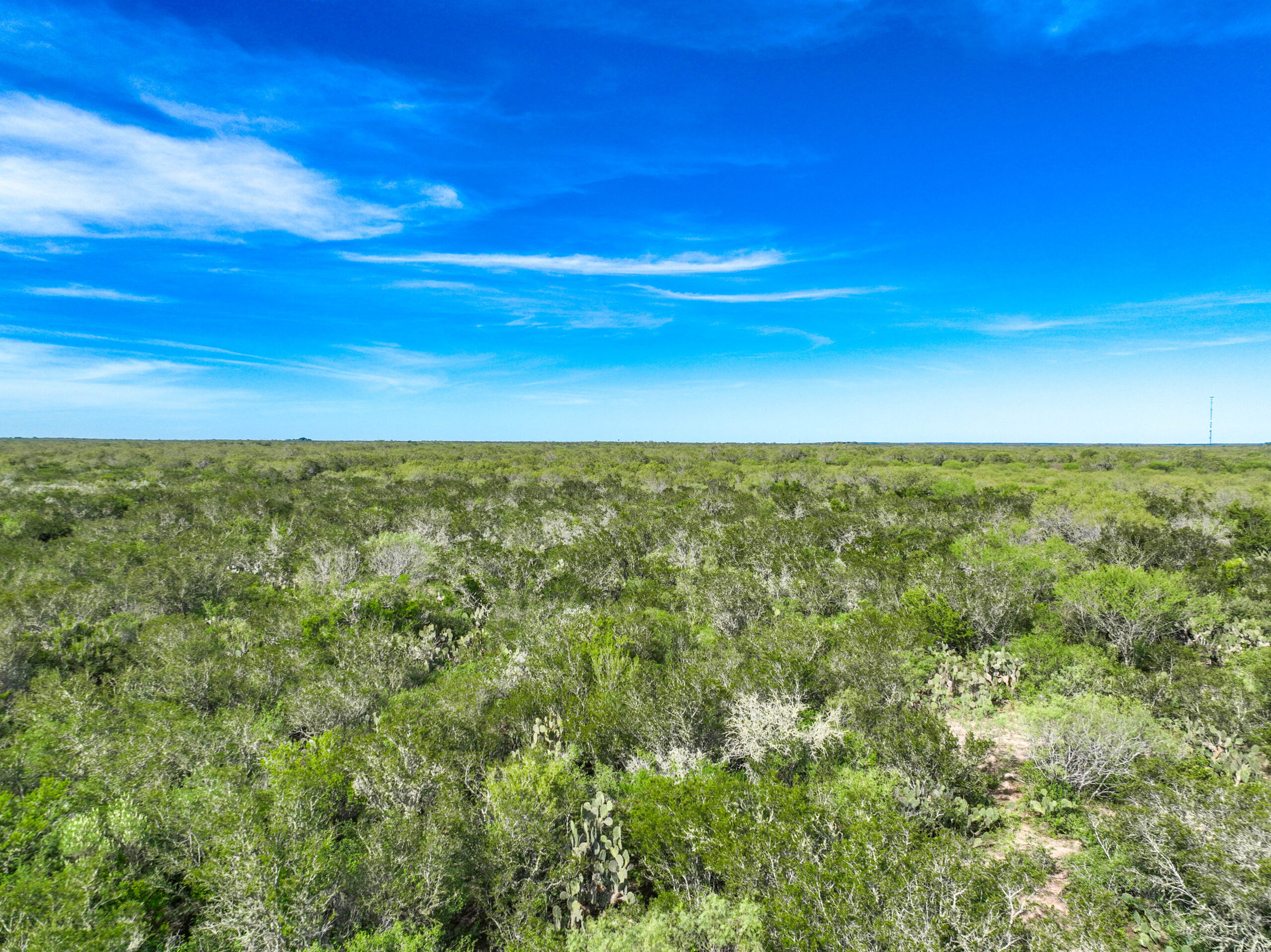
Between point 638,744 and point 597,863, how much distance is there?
408 centimetres

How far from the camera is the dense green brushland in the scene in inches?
373

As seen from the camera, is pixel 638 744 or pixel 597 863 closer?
pixel 597 863

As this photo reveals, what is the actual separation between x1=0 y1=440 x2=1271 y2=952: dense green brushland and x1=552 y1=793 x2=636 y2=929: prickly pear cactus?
8 cm

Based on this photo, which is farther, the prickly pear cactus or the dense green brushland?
the prickly pear cactus

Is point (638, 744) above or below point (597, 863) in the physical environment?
above

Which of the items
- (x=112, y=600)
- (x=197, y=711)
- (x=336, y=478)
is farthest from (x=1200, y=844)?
(x=336, y=478)

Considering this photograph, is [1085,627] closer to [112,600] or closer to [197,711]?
[197,711]

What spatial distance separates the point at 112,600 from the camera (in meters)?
25.1

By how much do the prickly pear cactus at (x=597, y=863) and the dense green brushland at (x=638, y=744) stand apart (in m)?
0.08

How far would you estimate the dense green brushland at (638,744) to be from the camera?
31.1 ft

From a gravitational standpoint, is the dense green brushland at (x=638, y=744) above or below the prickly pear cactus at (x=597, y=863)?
above

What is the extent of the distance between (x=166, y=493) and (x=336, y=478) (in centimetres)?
1975

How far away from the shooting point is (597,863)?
1205cm

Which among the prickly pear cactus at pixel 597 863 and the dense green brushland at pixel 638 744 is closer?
the dense green brushland at pixel 638 744
